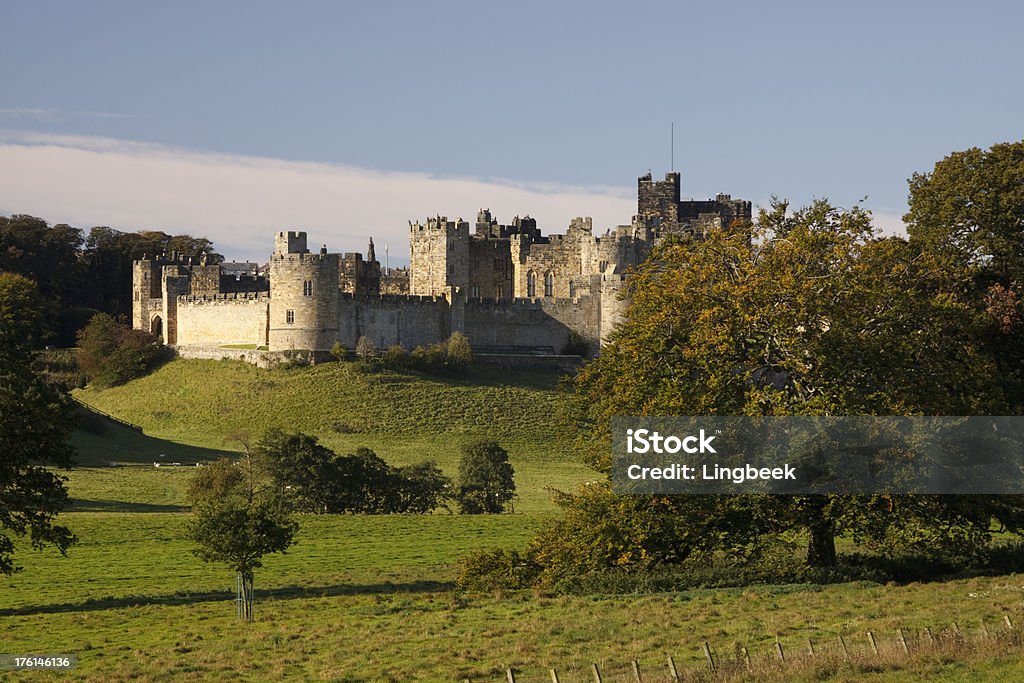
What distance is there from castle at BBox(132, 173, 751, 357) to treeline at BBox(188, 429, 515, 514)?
2636 centimetres

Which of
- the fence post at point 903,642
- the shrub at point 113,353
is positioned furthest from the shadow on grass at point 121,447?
the fence post at point 903,642

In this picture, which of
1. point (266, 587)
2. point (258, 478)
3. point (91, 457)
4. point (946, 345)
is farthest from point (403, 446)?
point (946, 345)

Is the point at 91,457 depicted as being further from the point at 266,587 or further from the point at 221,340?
the point at 266,587

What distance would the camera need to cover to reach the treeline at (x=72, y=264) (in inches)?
3383

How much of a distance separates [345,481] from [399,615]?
17574 millimetres

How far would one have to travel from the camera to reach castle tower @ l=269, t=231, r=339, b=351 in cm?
7394

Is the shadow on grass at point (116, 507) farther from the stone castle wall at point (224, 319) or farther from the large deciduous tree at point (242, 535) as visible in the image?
the stone castle wall at point (224, 319)

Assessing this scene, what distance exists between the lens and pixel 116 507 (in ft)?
149

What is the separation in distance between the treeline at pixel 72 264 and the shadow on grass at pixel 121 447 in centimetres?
2008

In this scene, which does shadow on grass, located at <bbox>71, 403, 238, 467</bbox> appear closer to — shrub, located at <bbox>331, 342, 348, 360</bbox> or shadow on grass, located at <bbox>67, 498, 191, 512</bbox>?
shadow on grass, located at <bbox>67, 498, 191, 512</bbox>

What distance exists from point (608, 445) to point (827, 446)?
14.3 feet

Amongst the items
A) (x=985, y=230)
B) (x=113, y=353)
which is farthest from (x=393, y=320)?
(x=985, y=230)

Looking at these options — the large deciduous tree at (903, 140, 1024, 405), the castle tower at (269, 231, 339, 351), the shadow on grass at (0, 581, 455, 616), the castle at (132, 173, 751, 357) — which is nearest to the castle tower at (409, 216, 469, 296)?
the castle at (132, 173, 751, 357)

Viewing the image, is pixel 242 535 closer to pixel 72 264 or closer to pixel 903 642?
pixel 903 642
